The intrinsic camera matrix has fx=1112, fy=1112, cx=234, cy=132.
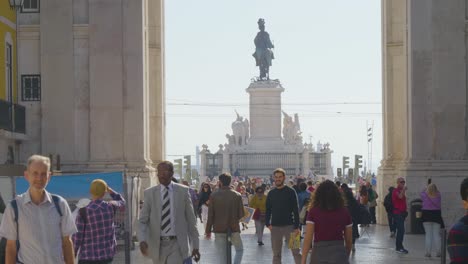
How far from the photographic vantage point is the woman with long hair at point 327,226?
39.0 feet

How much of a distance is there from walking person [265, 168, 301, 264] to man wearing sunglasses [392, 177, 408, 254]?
661 centimetres

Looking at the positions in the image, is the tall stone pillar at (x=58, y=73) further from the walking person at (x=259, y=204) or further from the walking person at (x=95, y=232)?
the walking person at (x=95, y=232)

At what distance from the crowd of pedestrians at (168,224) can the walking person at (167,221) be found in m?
0.01

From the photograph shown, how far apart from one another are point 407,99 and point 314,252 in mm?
19809

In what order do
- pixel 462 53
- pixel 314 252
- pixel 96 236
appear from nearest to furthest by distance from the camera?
pixel 314 252 < pixel 96 236 < pixel 462 53

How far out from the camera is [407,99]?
31.2 m

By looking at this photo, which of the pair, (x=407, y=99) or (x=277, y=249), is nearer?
(x=277, y=249)

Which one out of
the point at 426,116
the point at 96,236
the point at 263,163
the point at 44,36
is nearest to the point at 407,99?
the point at 426,116

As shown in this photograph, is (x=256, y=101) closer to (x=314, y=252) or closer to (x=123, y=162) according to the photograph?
(x=123, y=162)

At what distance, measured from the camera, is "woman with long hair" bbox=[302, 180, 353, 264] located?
11.9 m

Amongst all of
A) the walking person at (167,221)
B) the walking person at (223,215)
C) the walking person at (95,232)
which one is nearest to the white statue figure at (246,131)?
the walking person at (223,215)

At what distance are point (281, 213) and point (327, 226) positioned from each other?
20.0 feet

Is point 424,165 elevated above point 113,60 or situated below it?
below

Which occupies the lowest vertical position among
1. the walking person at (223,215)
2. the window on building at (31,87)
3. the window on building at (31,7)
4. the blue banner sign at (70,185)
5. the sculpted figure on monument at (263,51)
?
the walking person at (223,215)
